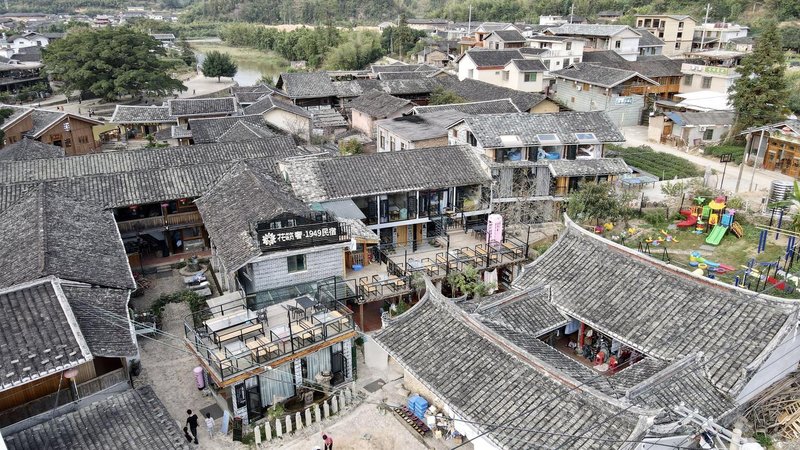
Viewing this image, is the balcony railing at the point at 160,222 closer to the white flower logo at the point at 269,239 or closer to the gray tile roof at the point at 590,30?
the white flower logo at the point at 269,239

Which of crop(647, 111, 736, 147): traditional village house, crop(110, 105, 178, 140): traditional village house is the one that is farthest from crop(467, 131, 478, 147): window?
crop(110, 105, 178, 140): traditional village house

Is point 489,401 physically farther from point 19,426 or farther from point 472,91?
point 472,91

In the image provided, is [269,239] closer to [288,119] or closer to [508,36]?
[288,119]

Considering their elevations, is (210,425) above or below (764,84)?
below

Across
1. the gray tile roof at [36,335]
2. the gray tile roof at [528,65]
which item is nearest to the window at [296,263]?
the gray tile roof at [36,335]

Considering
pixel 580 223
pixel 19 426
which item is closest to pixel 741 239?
pixel 580 223

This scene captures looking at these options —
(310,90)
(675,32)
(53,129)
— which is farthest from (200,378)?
(675,32)
